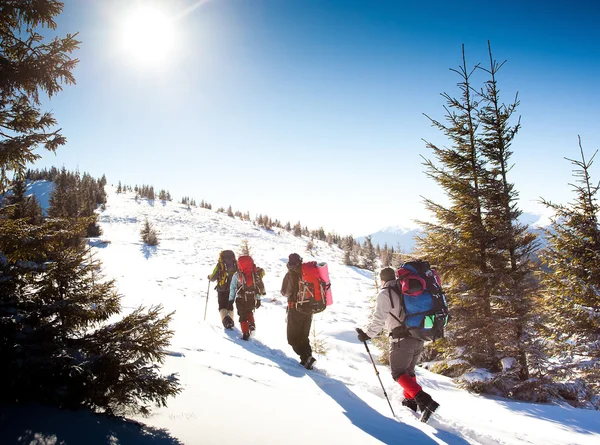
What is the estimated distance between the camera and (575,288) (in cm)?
729

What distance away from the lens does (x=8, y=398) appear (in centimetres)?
232

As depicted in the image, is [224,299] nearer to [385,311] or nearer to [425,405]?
[385,311]

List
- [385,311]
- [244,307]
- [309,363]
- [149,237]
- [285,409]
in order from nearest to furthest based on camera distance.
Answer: [285,409]
[385,311]
[309,363]
[244,307]
[149,237]

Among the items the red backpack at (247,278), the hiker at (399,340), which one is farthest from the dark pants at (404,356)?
the red backpack at (247,278)

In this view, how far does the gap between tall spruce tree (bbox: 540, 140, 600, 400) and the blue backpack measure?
4.48m

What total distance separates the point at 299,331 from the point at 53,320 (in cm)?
469

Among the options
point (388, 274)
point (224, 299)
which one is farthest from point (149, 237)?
point (388, 274)

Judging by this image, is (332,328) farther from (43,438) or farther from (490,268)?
(43,438)

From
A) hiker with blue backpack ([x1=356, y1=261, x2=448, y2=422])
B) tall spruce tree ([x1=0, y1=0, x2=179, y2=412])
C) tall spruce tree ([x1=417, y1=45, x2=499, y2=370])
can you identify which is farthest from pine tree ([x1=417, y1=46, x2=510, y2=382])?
tall spruce tree ([x1=0, y1=0, x2=179, y2=412])

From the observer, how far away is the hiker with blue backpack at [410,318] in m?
4.66

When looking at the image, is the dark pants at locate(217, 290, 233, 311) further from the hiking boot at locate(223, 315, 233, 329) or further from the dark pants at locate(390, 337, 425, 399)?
the dark pants at locate(390, 337, 425, 399)

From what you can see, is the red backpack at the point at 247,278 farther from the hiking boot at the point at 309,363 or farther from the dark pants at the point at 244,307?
the hiking boot at the point at 309,363

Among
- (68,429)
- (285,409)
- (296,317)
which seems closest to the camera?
(68,429)

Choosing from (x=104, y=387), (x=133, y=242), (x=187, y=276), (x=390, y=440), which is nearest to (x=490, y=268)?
(x=390, y=440)
